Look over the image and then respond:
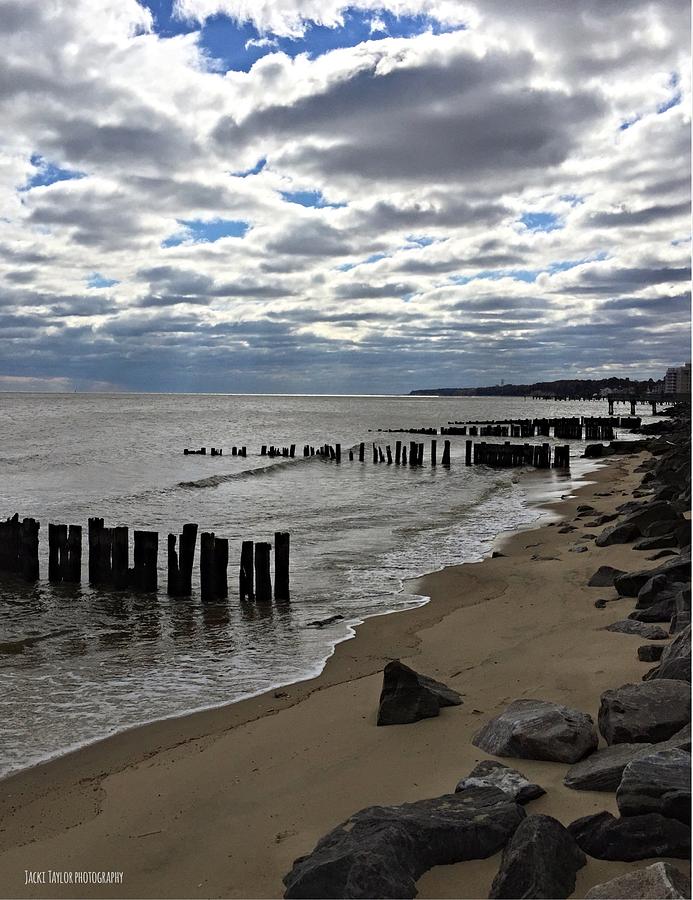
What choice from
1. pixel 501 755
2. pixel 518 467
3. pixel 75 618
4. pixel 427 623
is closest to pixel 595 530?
pixel 427 623

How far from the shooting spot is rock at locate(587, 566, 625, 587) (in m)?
10.8

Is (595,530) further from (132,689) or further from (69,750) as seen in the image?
(69,750)

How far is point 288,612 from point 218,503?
48.6ft

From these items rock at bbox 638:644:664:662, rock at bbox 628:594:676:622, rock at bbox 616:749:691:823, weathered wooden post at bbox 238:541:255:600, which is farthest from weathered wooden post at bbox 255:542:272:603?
rock at bbox 616:749:691:823

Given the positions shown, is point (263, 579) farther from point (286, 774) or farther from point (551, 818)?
point (551, 818)

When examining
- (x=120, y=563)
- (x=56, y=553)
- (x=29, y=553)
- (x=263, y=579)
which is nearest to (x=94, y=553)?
(x=120, y=563)

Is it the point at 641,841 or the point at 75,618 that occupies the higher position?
the point at 641,841

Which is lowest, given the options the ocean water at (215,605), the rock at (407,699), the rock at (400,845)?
the ocean water at (215,605)

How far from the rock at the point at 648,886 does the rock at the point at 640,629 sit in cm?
428

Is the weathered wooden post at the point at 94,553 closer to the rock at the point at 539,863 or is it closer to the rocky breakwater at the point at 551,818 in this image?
the rocky breakwater at the point at 551,818

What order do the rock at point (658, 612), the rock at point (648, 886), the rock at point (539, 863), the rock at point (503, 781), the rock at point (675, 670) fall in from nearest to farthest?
the rock at point (648, 886) → the rock at point (539, 863) → the rock at point (503, 781) → the rock at point (675, 670) → the rock at point (658, 612)

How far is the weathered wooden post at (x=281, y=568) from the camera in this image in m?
12.5

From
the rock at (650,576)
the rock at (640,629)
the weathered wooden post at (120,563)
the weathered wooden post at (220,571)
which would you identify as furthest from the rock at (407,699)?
the weathered wooden post at (120,563)

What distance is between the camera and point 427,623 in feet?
34.4
